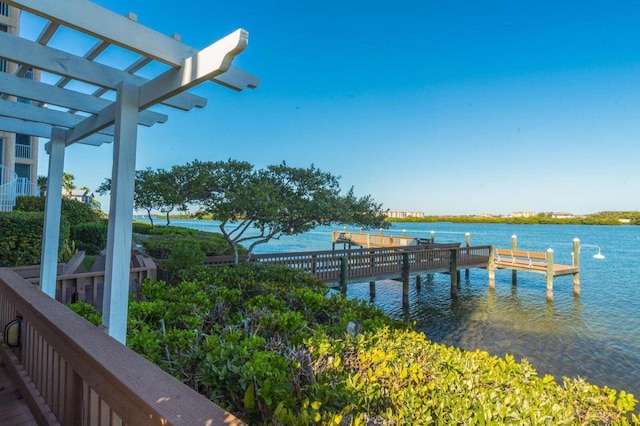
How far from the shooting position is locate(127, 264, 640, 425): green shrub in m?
1.70

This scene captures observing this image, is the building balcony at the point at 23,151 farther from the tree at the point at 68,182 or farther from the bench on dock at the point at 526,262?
the bench on dock at the point at 526,262

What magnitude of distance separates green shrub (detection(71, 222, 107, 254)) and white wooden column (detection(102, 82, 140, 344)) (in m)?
10.5

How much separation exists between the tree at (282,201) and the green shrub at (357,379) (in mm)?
4555

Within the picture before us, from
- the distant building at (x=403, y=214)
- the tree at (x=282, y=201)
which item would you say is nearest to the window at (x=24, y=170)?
the tree at (x=282, y=201)

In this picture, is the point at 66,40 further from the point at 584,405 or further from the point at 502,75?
the point at 502,75

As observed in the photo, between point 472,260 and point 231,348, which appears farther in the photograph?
point 472,260

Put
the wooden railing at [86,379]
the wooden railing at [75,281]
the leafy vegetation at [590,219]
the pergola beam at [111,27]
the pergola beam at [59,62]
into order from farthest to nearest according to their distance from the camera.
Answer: the leafy vegetation at [590,219], the wooden railing at [75,281], the pergola beam at [59,62], the pergola beam at [111,27], the wooden railing at [86,379]

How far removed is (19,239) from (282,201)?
5266mm

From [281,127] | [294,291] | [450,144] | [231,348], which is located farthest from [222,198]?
[450,144]

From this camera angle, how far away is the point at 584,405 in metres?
2.15

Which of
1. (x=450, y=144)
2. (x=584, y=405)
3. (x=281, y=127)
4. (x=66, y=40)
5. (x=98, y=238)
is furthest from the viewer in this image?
(x=450, y=144)

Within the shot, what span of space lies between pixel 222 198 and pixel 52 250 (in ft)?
17.2

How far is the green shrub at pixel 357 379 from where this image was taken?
1.70 m

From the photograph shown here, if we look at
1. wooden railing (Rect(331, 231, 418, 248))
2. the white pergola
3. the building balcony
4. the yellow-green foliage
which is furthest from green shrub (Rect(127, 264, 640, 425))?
the building balcony
